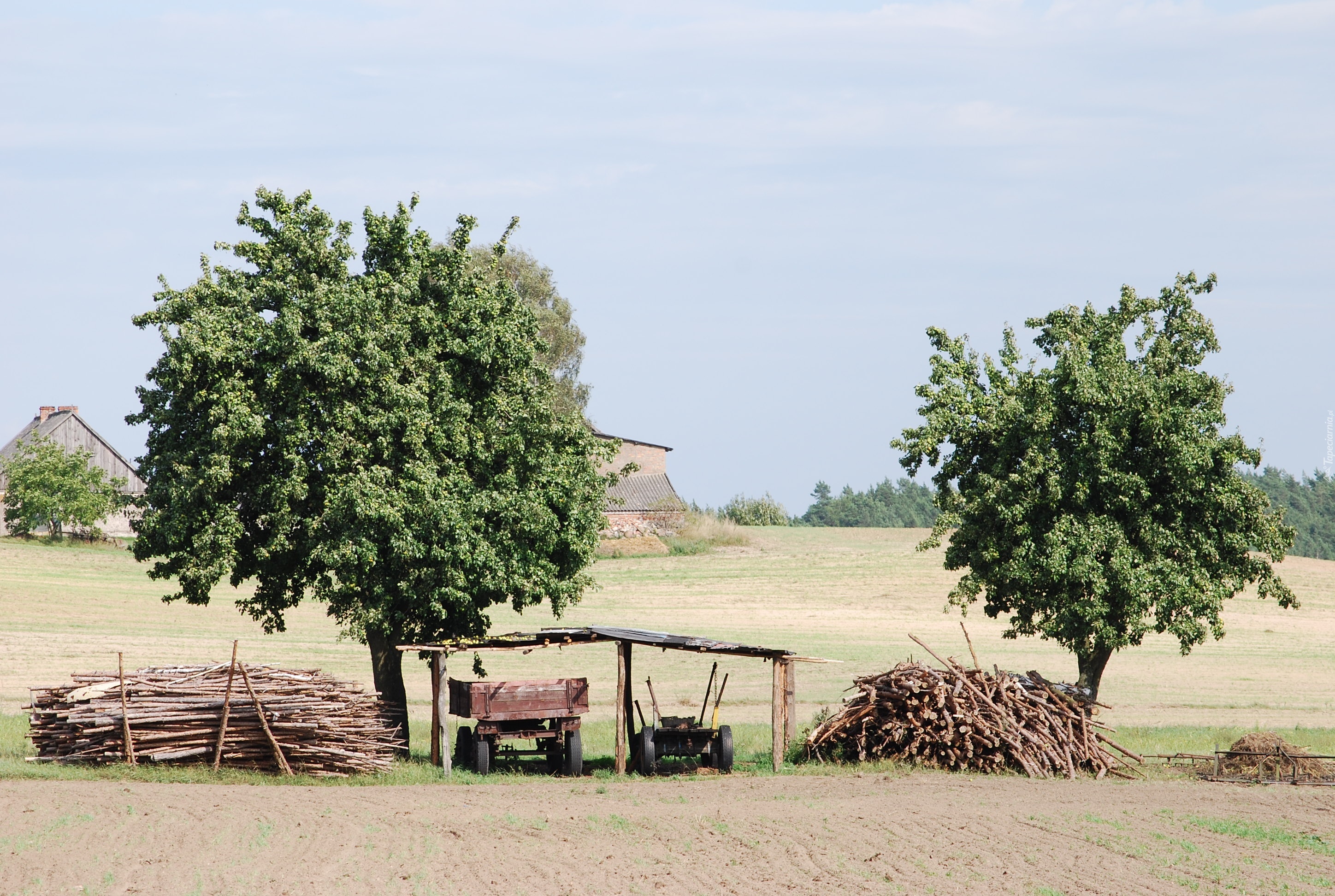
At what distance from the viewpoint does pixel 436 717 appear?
84.5 feet

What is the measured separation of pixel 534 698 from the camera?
82.9 ft

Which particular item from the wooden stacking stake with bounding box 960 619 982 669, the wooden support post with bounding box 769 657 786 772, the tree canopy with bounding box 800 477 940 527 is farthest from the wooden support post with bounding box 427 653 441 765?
the tree canopy with bounding box 800 477 940 527

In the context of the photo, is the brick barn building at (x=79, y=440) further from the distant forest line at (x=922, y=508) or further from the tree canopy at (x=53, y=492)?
the distant forest line at (x=922, y=508)

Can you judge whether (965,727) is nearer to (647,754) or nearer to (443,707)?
(647,754)

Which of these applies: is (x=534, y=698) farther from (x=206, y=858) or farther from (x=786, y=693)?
(x=206, y=858)

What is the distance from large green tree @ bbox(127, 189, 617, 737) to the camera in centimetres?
2581

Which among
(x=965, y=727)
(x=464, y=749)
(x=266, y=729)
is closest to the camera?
(x=266, y=729)

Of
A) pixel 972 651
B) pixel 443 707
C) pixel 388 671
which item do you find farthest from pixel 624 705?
pixel 972 651

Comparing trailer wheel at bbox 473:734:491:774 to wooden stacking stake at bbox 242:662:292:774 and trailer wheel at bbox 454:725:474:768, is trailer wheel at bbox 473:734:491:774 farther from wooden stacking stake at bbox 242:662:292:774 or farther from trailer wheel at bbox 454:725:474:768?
wooden stacking stake at bbox 242:662:292:774

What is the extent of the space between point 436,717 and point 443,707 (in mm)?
442

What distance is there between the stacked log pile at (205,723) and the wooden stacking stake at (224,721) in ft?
0.07

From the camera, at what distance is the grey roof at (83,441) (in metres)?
82.8

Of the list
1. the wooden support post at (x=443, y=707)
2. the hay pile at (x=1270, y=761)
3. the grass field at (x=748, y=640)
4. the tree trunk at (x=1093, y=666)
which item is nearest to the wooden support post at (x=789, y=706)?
the grass field at (x=748, y=640)

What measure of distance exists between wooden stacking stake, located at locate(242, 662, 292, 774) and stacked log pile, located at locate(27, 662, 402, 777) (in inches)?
0.9
